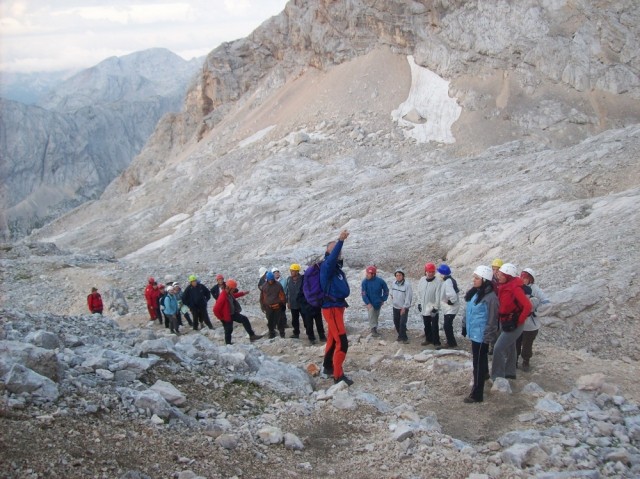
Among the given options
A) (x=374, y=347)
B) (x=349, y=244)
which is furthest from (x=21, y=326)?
(x=349, y=244)

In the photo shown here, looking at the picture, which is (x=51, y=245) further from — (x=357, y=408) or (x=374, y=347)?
(x=357, y=408)

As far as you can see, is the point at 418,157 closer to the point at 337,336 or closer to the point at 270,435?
the point at 337,336

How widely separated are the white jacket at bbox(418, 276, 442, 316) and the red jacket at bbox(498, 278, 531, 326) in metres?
2.72

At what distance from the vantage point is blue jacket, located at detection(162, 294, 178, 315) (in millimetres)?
14812

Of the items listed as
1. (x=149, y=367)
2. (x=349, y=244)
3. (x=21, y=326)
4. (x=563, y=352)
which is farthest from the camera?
(x=349, y=244)

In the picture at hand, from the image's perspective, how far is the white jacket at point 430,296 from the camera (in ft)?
35.4

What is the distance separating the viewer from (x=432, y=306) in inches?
425

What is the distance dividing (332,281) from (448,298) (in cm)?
290

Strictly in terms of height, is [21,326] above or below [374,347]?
above

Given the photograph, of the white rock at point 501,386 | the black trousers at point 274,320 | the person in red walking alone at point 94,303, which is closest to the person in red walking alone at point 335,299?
the white rock at point 501,386

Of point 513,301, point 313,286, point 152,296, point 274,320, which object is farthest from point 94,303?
point 513,301

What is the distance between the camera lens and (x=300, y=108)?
49.1m

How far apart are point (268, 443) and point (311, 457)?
17.9 inches

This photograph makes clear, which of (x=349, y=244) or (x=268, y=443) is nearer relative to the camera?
(x=268, y=443)
